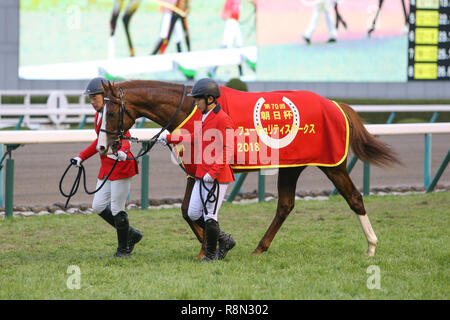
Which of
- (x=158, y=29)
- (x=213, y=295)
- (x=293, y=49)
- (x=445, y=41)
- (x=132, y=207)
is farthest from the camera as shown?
(x=293, y=49)

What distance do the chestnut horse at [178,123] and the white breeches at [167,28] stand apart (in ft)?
44.8

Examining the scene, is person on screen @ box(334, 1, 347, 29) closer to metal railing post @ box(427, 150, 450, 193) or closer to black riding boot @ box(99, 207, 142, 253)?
metal railing post @ box(427, 150, 450, 193)

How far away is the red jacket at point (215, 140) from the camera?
5.49m

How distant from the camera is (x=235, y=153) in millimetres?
5754

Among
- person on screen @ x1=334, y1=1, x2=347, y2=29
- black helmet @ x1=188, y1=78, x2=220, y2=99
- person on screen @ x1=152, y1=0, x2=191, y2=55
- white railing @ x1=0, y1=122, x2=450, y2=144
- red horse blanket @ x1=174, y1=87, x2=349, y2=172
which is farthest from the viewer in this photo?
person on screen @ x1=334, y1=1, x2=347, y2=29

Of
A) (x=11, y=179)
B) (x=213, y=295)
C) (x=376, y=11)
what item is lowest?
(x=213, y=295)

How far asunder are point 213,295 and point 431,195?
5.47 meters

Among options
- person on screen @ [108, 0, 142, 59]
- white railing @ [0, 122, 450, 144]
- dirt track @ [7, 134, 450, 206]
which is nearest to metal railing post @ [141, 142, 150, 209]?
dirt track @ [7, 134, 450, 206]

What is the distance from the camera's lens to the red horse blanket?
576 centimetres

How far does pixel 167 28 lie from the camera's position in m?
19.6

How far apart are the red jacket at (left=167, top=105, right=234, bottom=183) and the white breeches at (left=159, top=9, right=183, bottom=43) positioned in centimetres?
1425

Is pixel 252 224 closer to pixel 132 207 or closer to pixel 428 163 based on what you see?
pixel 132 207

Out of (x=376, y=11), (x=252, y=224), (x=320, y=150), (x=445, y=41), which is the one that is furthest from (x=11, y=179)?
(x=376, y=11)

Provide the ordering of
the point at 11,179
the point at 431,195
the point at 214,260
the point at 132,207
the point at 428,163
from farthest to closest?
1. the point at 428,163
2. the point at 431,195
3. the point at 132,207
4. the point at 11,179
5. the point at 214,260
